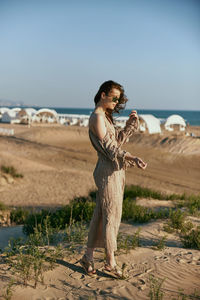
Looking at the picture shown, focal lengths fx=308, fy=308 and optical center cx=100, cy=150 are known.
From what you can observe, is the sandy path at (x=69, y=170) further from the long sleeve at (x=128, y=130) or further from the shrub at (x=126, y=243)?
the long sleeve at (x=128, y=130)

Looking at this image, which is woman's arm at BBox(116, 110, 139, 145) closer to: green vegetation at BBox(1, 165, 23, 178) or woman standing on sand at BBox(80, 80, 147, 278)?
woman standing on sand at BBox(80, 80, 147, 278)

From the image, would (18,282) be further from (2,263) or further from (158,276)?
(158,276)

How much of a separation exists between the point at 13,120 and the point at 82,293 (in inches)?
1378

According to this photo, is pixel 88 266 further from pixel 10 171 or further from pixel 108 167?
pixel 10 171

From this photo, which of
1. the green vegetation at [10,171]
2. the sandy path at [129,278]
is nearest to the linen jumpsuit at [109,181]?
the sandy path at [129,278]

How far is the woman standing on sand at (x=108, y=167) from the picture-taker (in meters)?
2.80

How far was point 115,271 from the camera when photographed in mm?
2951

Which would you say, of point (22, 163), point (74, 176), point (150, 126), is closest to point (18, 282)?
point (74, 176)

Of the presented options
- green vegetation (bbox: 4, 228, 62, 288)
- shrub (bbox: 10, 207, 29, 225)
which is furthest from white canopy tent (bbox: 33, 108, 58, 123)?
green vegetation (bbox: 4, 228, 62, 288)

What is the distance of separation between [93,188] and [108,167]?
6755mm

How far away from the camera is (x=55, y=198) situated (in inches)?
351

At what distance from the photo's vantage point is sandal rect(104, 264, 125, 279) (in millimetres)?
2931

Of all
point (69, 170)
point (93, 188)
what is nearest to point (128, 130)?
point (93, 188)

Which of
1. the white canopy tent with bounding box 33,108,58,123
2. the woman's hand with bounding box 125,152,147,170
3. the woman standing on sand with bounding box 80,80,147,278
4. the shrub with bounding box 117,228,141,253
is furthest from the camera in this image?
the white canopy tent with bounding box 33,108,58,123
